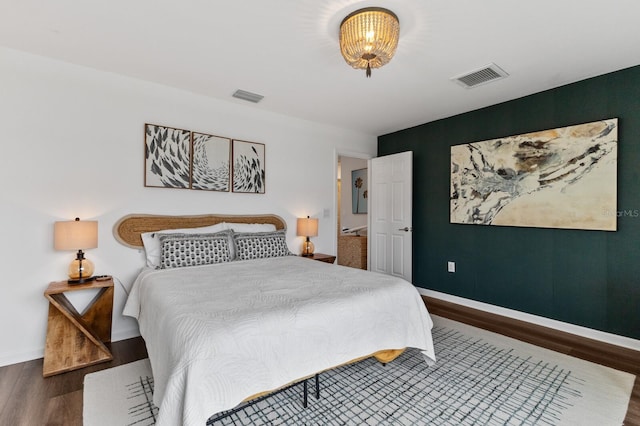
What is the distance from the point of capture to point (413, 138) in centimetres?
459

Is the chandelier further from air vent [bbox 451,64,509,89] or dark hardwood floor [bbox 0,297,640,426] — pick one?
dark hardwood floor [bbox 0,297,640,426]

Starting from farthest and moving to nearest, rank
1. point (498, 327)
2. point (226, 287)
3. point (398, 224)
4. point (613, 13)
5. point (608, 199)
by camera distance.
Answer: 1. point (398, 224)
2. point (498, 327)
3. point (608, 199)
4. point (226, 287)
5. point (613, 13)

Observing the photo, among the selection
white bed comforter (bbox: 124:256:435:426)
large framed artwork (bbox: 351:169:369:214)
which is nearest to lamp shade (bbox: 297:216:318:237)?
white bed comforter (bbox: 124:256:435:426)

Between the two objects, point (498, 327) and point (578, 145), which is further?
point (498, 327)

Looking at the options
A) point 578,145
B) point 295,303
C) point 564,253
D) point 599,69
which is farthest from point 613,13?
point 295,303

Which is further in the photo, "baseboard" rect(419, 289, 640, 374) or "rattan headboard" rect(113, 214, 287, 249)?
"rattan headboard" rect(113, 214, 287, 249)

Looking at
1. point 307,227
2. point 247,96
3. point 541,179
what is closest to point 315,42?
point 247,96

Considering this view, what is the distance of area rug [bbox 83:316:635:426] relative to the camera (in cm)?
173

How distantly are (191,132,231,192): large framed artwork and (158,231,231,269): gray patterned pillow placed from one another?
66cm

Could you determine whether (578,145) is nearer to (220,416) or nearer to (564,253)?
(564,253)

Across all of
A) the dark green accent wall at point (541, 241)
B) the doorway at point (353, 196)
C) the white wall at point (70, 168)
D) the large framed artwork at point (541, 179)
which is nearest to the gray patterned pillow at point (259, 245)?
the white wall at point (70, 168)

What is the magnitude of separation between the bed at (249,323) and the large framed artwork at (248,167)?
0.97 m

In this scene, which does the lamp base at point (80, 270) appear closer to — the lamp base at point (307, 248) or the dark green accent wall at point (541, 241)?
the lamp base at point (307, 248)

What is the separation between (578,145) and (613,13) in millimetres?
1355
